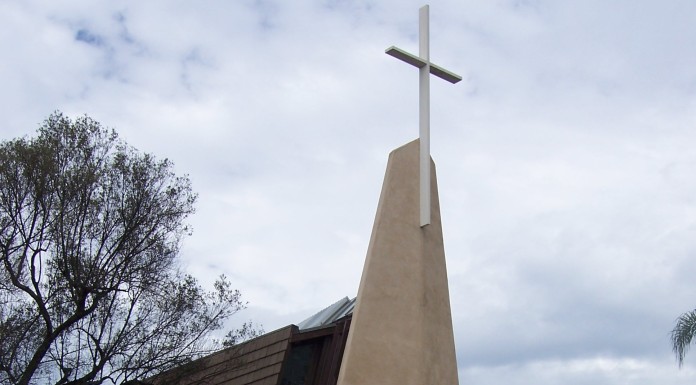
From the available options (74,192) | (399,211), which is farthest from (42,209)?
(399,211)

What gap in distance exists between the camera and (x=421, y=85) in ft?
49.5

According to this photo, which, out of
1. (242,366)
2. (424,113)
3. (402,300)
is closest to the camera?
(402,300)

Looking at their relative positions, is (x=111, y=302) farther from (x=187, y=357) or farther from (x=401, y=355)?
(x=401, y=355)

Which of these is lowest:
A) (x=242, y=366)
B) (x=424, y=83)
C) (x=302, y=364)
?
(x=302, y=364)

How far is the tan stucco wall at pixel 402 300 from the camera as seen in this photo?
12.3 meters

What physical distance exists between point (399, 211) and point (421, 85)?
2.64 m

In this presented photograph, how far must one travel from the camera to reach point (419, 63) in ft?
49.5

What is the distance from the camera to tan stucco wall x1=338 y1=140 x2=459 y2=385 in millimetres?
12336

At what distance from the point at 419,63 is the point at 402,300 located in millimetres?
4354

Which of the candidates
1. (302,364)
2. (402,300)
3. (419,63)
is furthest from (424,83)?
(302,364)

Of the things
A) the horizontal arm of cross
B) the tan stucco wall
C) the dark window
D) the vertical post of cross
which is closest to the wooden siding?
the dark window

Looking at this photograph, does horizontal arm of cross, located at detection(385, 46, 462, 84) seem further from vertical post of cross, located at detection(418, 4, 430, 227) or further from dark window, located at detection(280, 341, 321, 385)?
dark window, located at detection(280, 341, 321, 385)

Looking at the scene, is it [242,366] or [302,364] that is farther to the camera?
[242,366]

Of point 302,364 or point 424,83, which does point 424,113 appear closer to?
point 424,83
